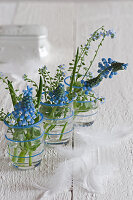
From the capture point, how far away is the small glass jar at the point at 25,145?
2.60ft

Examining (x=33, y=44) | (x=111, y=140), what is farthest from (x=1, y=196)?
(x=33, y=44)

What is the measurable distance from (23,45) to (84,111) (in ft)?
2.21

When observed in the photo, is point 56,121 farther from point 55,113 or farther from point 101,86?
point 101,86

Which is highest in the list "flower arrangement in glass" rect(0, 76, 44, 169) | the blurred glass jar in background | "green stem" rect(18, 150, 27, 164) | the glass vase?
the blurred glass jar in background

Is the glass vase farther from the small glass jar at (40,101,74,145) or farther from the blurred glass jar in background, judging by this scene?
the blurred glass jar in background

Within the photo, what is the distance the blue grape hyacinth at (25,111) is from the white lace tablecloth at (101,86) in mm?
146

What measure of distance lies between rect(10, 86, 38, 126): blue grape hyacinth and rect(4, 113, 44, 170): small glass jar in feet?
0.06

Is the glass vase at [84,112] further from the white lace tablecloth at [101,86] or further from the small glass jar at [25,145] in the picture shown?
the small glass jar at [25,145]

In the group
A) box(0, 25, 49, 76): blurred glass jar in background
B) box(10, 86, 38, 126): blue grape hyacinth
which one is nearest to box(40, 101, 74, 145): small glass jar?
box(10, 86, 38, 126): blue grape hyacinth

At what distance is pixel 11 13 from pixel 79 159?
4.57 ft

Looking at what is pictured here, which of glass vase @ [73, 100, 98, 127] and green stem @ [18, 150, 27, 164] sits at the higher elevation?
glass vase @ [73, 100, 98, 127]

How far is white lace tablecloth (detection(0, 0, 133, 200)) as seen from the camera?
0.79 metres

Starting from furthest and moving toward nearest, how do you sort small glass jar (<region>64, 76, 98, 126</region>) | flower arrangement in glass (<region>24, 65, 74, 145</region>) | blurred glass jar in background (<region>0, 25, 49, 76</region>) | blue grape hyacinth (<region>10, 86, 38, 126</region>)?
blurred glass jar in background (<region>0, 25, 49, 76</region>) → small glass jar (<region>64, 76, 98, 126</region>) → flower arrangement in glass (<region>24, 65, 74, 145</region>) → blue grape hyacinth (<region>10, 86, 38, 126</region>)

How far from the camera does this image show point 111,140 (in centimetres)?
96
